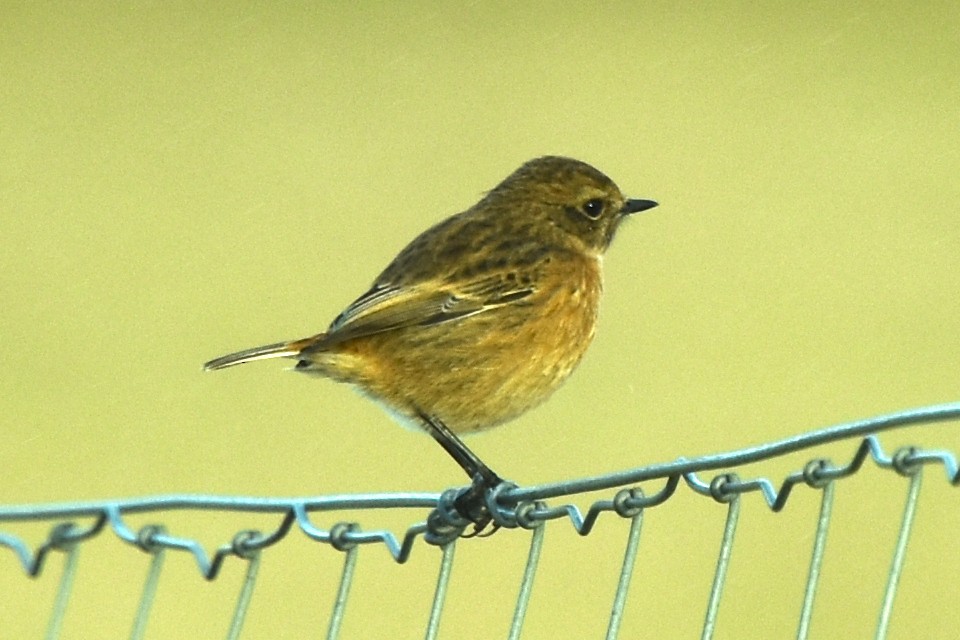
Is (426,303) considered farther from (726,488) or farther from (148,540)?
(726,488)

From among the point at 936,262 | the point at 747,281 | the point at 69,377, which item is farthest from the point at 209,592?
the point at 936,262

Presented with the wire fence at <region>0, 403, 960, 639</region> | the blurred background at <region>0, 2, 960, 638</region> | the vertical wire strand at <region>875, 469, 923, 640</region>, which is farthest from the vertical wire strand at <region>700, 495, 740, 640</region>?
the blurred background at <region>0, 2, 960, 638</region>

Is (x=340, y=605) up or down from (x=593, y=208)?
down

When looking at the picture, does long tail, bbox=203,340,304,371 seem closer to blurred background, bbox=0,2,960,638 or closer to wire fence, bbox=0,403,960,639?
wire fence, bbox=0,403,960,639

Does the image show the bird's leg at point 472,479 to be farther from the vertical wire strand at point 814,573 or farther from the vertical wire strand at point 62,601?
the vertical wire strand at point 814,573

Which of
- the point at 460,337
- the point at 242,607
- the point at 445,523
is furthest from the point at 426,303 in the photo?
the point at 242,607

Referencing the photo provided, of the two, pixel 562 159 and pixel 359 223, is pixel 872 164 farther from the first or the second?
pixel 562 159
